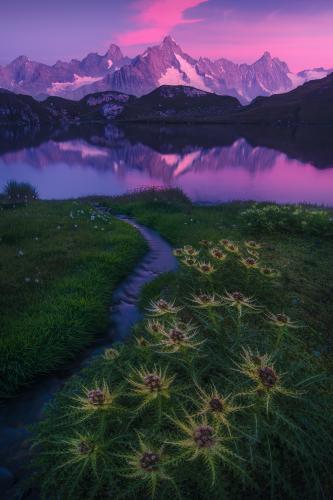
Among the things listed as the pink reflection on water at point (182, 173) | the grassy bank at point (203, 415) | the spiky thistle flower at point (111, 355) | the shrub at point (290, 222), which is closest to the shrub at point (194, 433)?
the grassy bank at point (203, 415)

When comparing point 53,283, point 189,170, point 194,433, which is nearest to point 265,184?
point 189,170

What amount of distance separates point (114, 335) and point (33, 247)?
7.54 metres

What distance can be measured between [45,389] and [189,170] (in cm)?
5761

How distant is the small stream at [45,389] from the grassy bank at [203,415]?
60cm

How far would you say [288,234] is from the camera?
1742cm

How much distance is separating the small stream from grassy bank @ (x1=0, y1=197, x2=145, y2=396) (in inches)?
11.5

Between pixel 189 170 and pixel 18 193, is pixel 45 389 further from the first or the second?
pixel 189 170

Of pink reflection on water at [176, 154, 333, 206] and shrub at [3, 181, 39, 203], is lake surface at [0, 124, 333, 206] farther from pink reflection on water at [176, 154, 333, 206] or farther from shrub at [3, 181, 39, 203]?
shrub at [3, 181, 39, 203]

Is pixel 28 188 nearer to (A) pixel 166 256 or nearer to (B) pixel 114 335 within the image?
(A) pixel 166 256

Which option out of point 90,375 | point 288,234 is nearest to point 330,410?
point 90,375

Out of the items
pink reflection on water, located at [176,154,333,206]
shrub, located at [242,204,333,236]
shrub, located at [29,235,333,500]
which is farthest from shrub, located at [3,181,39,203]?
shrub, located at [29,235,333,500]

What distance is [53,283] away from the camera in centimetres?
1214

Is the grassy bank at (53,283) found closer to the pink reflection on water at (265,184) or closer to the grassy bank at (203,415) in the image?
the grassy bank at (203,415)

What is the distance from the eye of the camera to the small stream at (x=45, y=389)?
5742mm
